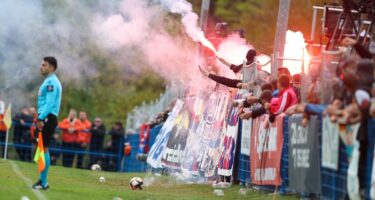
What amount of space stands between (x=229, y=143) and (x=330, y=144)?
628 centimetres

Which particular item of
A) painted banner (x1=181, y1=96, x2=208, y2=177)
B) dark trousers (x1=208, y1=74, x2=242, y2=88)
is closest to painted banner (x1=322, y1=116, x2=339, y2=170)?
dark trousers (x1=208, y1=74, x2=242, y2=88)

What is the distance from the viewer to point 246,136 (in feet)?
66.3

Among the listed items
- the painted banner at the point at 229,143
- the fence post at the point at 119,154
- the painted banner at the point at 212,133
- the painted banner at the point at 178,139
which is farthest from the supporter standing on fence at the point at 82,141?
the painted banner at the point at 229,143

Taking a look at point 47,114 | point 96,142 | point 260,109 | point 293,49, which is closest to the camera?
point 47,114

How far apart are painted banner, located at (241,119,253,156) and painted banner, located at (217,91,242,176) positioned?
0.42 metres

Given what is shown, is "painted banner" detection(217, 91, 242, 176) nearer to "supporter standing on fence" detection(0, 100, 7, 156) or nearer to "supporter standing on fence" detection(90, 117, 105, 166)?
"supporter standing on fence" detection(0, 100, 7, 156)

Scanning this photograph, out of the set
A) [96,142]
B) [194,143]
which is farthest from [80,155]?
[194,143]

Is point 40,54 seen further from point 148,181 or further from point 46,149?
point 46,149

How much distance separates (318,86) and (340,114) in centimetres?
192

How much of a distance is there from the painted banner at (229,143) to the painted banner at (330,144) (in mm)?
5591

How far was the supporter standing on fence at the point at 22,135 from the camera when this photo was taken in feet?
107

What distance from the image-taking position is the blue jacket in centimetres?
1730

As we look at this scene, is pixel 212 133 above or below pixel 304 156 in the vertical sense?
above

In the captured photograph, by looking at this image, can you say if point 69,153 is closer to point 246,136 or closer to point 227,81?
point 227,81
